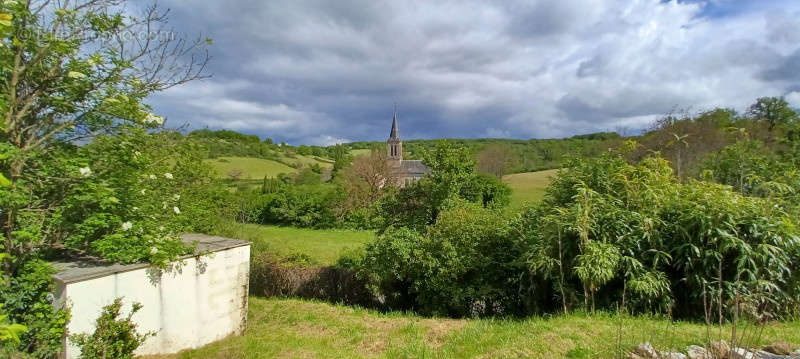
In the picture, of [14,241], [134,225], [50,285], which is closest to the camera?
[14,241]

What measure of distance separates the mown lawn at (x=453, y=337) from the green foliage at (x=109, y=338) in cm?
108

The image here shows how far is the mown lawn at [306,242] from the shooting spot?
12750mm

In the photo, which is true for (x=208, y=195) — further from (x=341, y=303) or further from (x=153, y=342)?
(x=153, y=342)

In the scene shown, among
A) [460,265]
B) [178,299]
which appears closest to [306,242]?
[460,265]

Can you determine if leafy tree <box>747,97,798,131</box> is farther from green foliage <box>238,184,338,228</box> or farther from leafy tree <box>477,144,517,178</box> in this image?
green foliage <box>238,184,338,228</box>

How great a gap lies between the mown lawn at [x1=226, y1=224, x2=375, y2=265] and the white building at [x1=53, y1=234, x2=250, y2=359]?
5380 millimetres

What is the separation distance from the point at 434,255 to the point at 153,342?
5.13m

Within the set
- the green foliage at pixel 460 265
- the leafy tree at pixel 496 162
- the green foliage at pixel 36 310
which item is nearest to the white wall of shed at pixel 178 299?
the green foliage at pixel 36 310

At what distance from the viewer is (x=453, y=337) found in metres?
5.63

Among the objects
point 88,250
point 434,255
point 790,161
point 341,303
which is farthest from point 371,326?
point 790,161

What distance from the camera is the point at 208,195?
1188 centimetres

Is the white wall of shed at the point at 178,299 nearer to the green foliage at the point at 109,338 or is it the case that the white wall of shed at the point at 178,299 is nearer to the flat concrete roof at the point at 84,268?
the flat concrete roof at the point at 84,268

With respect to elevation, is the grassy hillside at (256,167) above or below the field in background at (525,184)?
above

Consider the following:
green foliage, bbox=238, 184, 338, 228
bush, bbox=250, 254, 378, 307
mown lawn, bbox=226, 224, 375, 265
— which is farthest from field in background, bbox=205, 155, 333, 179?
bush, bbox=250, 254, 378, 307
